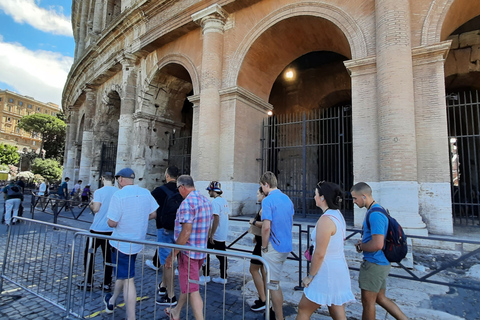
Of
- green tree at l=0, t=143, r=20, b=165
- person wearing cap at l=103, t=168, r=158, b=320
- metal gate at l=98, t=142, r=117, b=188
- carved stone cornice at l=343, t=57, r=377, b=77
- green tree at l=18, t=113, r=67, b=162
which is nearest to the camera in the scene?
person wearing cap at l=103, t=168, r=158, b=320

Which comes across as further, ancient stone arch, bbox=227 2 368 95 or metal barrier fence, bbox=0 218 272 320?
ancient stone arch, bbox=227 2 368 95

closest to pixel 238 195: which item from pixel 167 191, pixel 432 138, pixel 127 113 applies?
pixel 167 191

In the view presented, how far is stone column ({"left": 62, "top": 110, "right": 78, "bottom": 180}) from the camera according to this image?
19766 millimetres

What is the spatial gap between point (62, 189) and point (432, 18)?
16.1 metres

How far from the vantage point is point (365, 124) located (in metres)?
6.50

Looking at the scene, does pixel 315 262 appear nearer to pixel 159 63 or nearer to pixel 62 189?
pixel 159 63

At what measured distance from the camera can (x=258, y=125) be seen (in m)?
9.78

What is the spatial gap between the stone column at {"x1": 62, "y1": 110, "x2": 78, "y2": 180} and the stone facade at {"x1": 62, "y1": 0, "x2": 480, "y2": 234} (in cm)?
473

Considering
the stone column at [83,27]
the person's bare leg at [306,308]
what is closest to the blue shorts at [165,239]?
the person's bare leg at [306,308]

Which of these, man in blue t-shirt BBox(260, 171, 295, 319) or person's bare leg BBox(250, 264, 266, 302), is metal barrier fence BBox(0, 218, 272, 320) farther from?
man in blue t-shirt BBox(260, 171, 295, 319)

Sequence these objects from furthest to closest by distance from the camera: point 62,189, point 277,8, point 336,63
Answer: point 62,189 → point 336,63 → point 277,8

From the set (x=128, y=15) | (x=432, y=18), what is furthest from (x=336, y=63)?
(x=128, y=15)

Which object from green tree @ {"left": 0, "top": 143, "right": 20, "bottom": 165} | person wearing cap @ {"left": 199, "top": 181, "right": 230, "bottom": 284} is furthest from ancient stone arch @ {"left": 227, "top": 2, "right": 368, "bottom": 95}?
green tree @ {"left": 0, "top": 143, "right": 20, "bottom": 165}

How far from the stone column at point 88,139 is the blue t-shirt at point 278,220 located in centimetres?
1519
